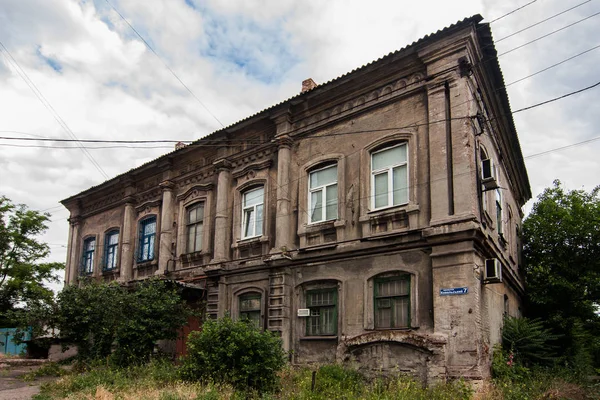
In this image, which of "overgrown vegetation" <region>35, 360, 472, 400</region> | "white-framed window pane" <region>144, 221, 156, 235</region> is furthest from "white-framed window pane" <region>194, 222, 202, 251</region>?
"overgrown vegetation" <region>35, 360, 472, 400</region>

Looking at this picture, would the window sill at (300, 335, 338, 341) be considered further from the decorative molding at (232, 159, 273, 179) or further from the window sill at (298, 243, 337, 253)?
the decorative molding at (232, 159, 273, 179)

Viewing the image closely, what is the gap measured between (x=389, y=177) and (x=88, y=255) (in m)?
16.5

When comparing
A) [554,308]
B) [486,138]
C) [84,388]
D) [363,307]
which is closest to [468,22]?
[486,138]

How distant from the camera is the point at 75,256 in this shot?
24594 mm

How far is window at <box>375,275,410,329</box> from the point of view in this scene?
12305 mm

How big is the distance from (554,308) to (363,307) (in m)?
8.39

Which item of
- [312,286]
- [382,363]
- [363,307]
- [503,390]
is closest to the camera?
[503,390]

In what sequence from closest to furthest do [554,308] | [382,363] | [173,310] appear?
[382,363], [173,310], [554,308]

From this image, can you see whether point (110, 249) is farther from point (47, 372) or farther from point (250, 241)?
point (250, 241)

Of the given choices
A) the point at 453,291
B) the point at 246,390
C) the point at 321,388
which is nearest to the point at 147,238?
the point at 246,390

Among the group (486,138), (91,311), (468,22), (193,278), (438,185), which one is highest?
(468,22)

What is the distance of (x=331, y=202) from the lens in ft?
48.2

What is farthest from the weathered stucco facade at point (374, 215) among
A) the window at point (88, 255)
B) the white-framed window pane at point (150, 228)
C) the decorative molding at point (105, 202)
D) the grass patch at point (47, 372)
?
the window at point (88, 255)

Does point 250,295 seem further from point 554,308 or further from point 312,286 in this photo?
point 554,308
